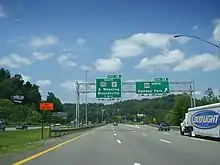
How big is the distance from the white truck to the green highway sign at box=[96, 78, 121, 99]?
52.3ft

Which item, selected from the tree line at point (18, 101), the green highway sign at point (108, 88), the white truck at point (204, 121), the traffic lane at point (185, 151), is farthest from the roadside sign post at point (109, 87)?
the tree line at point (18, 101)

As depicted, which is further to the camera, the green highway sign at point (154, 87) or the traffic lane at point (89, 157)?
the green highway sign at point (154, 87)

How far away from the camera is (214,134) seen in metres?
32.2

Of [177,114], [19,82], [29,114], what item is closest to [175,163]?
[177,114]

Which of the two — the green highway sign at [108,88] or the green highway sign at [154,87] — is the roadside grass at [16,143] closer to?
the green highway sign at [108,88]

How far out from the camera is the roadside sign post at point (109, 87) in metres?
57.4

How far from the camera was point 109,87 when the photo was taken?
57.9 m

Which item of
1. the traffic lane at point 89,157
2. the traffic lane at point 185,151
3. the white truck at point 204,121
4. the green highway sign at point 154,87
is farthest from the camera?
the green highway sign at point 154,87

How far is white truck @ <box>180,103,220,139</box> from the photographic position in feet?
104

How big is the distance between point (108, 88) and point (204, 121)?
2467cm

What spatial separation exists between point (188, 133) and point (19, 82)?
389ft

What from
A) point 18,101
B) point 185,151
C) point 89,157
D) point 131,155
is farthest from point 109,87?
point 18,101

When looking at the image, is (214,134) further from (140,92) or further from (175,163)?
(140,92)

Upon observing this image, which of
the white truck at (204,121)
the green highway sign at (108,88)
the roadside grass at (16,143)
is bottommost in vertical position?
the roadside grass at (16,143)
